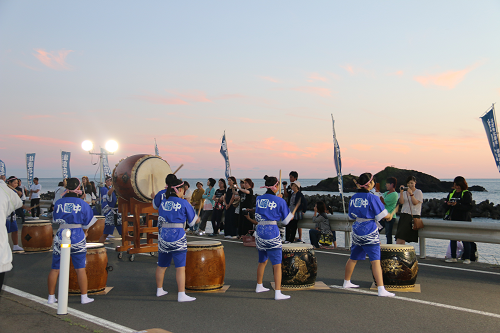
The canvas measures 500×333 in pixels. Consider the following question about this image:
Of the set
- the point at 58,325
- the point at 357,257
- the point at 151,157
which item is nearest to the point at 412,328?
the point at 357,257

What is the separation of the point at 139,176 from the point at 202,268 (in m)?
4.06

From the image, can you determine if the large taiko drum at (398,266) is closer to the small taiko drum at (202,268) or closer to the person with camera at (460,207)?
the small taiko drum at (202,268)

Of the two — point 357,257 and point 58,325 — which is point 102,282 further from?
point 357,257

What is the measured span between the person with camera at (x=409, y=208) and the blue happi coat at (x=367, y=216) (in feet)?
8.71

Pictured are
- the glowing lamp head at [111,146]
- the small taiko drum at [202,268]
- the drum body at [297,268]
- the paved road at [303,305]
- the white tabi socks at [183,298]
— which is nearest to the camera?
the paved road at [303,305]

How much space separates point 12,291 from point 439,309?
6441mm

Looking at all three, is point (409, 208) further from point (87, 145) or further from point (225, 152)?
point (87, 145)

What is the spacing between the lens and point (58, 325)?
5.12 m

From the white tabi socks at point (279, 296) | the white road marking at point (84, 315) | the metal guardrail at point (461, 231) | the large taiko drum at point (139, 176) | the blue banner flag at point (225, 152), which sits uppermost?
the blue banner flag at point (225, 152)

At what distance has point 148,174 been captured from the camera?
33.8 feet

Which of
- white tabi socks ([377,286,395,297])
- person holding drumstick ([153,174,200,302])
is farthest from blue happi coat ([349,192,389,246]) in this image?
person holding drumstick ([153,174,200,302])

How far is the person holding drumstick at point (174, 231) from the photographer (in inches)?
253

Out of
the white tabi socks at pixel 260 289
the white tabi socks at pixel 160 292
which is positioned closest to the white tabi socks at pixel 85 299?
the white tabi socks at pixel 160 292

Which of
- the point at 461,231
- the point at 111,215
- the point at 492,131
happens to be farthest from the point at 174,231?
the point at 492,131
